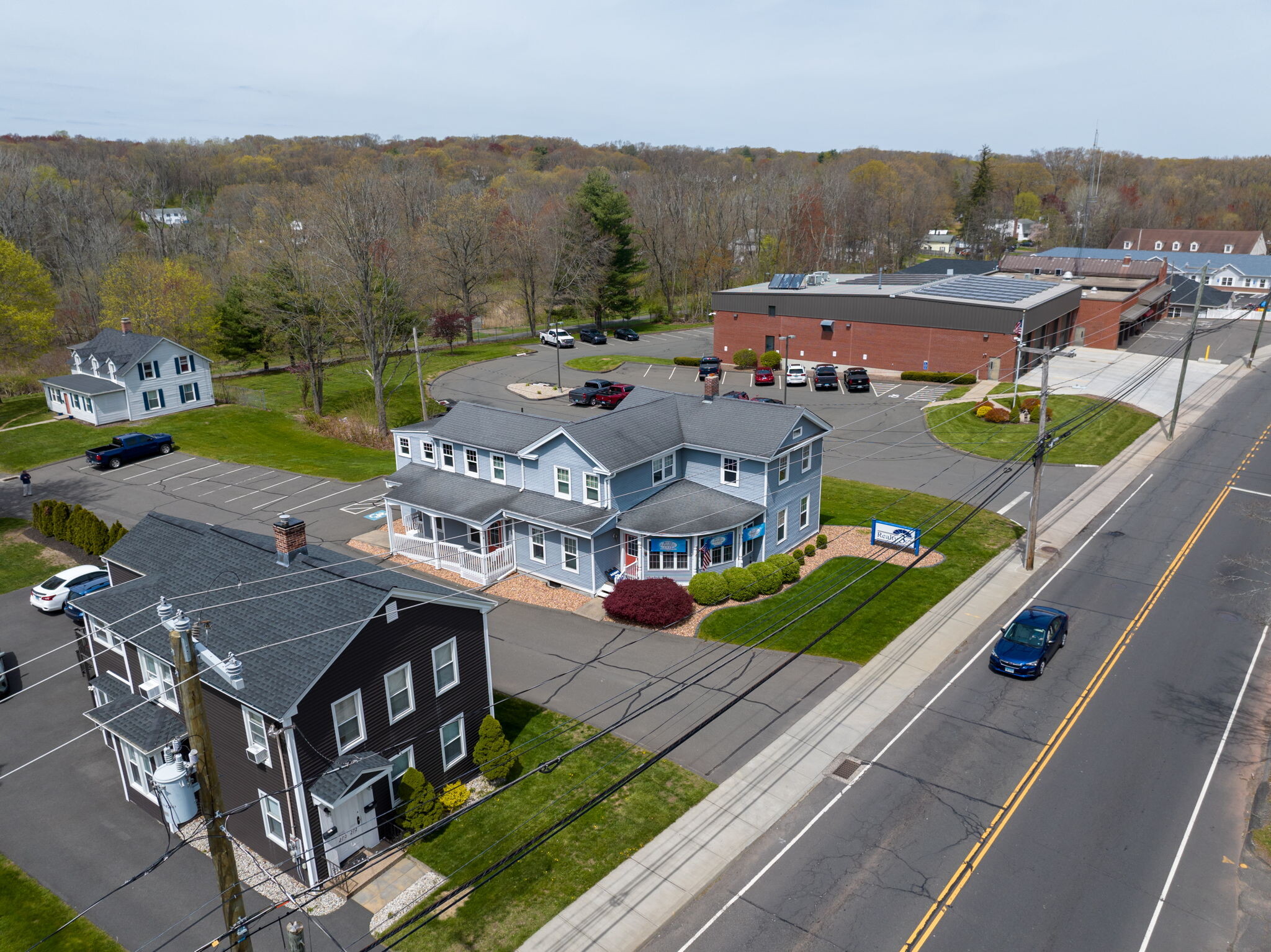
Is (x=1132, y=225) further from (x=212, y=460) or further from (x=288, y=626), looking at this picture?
(x=288, y=626)

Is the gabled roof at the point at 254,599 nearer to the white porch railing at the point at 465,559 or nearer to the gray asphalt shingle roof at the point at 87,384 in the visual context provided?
the white porch railing at the point at 465,559

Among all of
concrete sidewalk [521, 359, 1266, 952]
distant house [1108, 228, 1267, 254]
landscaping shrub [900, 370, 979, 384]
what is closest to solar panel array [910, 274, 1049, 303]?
landscaping shrub [900, 370, 979, 384]

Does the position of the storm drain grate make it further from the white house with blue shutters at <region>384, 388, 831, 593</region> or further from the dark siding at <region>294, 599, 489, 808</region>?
the white house with blue shutters at <region>384, 388, 831, 593</region>

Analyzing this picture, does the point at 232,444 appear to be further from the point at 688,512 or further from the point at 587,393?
the point at 688,512

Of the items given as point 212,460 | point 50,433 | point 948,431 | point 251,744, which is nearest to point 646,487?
point 251,744

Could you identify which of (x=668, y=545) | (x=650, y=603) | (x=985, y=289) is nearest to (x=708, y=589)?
(x=668, y=545)
